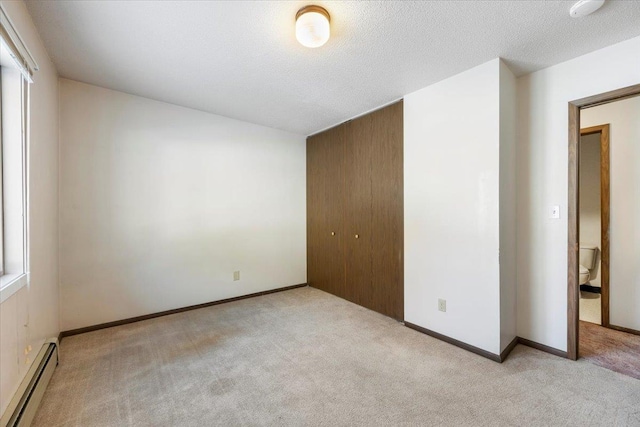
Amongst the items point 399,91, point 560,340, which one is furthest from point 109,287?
point 560,340

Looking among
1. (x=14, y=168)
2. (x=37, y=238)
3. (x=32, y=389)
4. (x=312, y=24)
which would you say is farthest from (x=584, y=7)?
(x=32, y=389)

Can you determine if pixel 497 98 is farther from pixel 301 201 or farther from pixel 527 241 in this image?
pixel 301 201

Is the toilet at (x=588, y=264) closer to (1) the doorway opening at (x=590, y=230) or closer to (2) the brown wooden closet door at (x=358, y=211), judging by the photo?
(1) the doorway opening at (x=590, y=230)

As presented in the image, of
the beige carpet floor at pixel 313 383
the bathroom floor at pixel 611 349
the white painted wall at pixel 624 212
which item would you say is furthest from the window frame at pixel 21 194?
the white painted wall at pixel 624 212

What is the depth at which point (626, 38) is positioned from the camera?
1.90m

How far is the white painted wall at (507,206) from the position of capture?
218cm

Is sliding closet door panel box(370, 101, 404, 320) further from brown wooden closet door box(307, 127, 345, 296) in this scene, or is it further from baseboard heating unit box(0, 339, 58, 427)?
baseboard heating unit box(0, 339, 58, 427)

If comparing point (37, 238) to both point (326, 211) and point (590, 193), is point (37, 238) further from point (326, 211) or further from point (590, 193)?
point (590, 193)

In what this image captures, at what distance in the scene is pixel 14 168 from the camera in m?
1.65

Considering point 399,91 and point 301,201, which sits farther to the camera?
point 301,201

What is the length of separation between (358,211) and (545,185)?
187 centimetres

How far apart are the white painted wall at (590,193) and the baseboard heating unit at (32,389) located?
18.9 feet

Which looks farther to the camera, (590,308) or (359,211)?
(359,211)

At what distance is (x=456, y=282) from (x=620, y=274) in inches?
67.1
